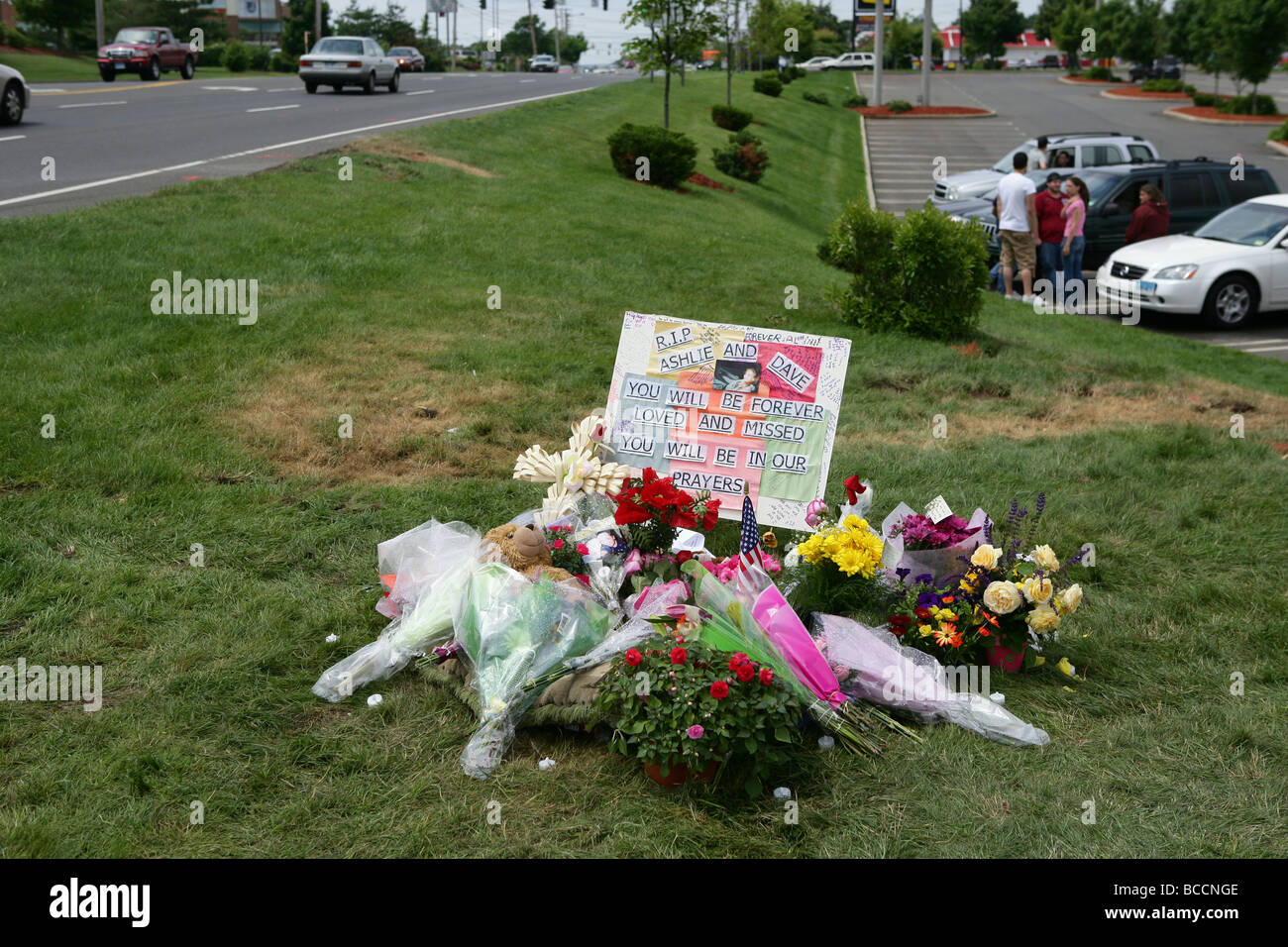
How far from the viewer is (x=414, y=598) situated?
497cm

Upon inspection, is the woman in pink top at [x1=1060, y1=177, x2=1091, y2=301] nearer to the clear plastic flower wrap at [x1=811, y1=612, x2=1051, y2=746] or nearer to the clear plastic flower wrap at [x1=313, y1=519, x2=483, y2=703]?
the clear plastic flower wrap at [x1=811, y1=612, x2=1051, y2=746]

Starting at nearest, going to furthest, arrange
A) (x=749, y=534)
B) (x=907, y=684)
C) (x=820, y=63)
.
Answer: (x=907, y=684) → (x=749, y=534) → (x=820, y=63)

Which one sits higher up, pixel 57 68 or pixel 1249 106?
pixel 1249 106

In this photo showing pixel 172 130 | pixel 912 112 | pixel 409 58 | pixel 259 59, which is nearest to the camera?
pixel 172 130

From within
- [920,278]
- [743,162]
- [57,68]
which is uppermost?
[57,68]

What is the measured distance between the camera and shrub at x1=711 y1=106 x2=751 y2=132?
28486 mm

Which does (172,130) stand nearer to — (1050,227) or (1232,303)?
(1050,227)

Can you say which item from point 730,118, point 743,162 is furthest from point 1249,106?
point 743,162

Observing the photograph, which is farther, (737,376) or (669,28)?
(669,28)

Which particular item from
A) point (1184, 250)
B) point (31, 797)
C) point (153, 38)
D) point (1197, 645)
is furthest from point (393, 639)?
point (153, 38)

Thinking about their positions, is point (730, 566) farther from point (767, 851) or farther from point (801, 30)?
point (801, 30)

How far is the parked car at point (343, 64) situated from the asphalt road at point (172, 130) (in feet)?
1.40

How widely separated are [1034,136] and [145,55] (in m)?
30.8

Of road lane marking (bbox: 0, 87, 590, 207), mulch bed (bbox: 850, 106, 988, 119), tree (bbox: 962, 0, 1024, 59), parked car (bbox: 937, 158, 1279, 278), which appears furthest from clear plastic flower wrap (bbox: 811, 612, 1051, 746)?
tree (bbox: 962, 0, 1024, 59)
